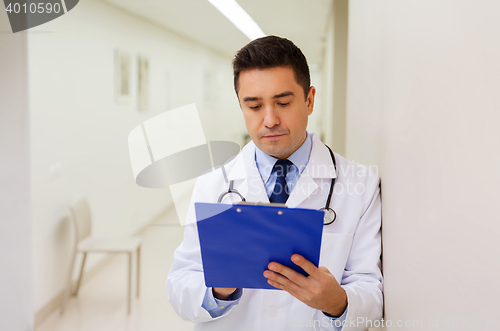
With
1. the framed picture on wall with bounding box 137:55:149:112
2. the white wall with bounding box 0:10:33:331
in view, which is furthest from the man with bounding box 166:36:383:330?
the framed picture on wall with bounding box 137:55:149:112

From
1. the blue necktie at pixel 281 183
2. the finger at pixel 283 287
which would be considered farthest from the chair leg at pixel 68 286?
the finger at pixel 283 287

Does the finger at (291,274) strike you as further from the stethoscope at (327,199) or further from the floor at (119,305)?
the floor at (119,305)

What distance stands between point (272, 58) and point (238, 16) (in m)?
4.68

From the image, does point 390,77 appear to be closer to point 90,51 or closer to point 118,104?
point 90,51

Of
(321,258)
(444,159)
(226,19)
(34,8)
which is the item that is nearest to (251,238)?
(321,258)

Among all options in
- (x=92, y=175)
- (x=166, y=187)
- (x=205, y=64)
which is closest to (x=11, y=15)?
(x=92, y=175)

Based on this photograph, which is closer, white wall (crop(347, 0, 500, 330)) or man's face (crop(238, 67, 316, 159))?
white wall (crop(347, 0, 500, 330))

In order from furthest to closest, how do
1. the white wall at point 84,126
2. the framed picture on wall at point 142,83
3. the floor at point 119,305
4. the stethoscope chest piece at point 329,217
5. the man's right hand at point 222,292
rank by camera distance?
the framed picture on wall at point 142,83 → the white wall at point 84,126 → the floor at point 119,305 → the stethoscope chest piece at point 329,217 → the man's right hand at point 222,292

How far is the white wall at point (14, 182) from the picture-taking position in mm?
2369

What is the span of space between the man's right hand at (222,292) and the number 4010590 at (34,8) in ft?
7.15

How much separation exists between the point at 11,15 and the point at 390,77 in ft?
7.55

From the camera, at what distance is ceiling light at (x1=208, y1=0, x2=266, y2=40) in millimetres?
4750

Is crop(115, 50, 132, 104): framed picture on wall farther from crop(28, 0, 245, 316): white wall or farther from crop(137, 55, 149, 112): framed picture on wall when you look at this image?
crop(137, 55, 149, 112): framed picture on wall

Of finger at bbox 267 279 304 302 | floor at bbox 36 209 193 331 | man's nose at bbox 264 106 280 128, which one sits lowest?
floor at bbox 36 209 193 331
